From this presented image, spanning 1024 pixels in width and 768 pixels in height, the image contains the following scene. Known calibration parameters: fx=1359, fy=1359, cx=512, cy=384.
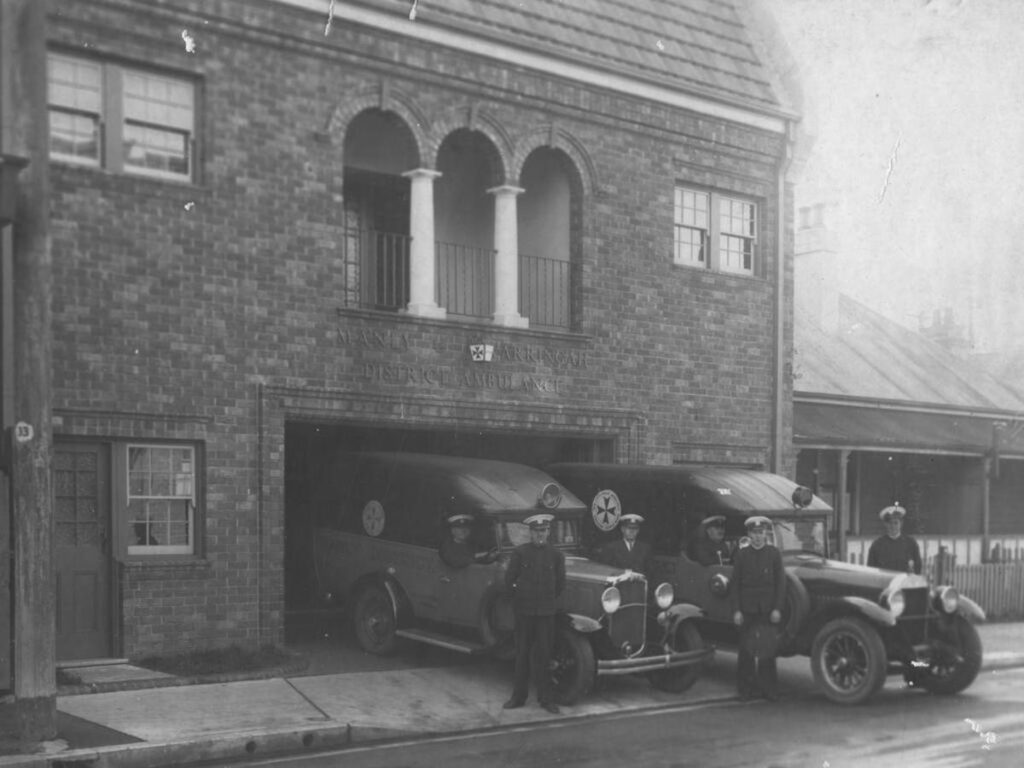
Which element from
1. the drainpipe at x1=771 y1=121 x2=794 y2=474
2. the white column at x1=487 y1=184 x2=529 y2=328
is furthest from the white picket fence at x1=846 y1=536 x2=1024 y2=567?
the white column at x1=487 y1=184 x2=529 y2=328

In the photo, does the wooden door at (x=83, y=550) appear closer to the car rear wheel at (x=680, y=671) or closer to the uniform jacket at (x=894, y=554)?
the car rear wheel at (x=680, y=671)

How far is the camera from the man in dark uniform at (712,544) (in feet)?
46.6

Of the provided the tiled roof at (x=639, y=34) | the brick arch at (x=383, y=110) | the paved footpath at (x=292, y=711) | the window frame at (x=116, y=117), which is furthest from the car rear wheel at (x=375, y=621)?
the tiled roof at (x=639, y=34)

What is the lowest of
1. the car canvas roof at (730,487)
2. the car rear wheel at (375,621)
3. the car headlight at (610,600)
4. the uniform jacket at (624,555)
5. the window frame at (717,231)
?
the car rear wheel at (375,621)

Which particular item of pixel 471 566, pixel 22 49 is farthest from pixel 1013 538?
pixel 22 49

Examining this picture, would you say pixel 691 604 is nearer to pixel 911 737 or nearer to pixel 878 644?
pixel 878 644

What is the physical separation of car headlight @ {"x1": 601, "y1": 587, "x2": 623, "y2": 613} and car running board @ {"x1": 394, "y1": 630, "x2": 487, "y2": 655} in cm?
146

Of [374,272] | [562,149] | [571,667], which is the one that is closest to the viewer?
[571,667]

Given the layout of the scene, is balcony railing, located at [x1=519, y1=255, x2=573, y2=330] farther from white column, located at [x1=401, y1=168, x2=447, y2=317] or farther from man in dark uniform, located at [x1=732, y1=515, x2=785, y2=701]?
man in dark uniform, located at [x1=732, y1=515, x2=785, y2=701]

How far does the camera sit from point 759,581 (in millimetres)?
13289

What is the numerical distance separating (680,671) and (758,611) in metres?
0.98

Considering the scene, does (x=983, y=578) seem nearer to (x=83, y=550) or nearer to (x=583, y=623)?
(x=583, y=623)

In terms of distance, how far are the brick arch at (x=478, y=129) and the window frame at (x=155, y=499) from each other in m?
4.70

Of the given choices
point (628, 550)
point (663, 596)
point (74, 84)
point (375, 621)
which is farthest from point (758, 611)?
point (74, 84)
